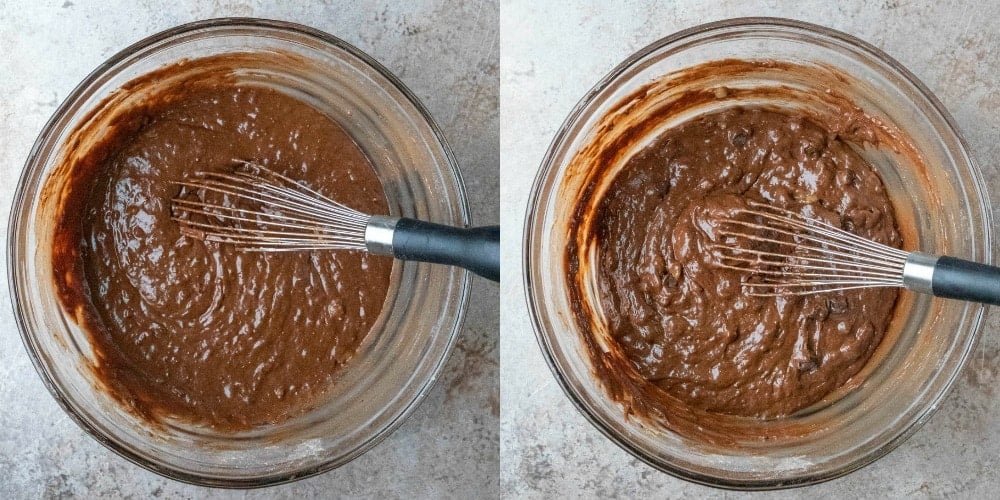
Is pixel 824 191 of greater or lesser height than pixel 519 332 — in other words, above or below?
above

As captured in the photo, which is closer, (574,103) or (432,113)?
(574,103)

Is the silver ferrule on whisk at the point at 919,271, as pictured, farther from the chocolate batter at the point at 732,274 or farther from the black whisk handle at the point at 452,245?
the black whisk handle at the point at 452,245

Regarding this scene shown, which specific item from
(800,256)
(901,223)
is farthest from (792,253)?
(901,223)

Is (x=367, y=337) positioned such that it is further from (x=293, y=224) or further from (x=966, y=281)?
(x=966, y=281)

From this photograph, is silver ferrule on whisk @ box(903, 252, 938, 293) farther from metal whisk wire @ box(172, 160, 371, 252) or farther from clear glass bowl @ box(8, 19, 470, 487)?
metal whisk wire @ box(172, 160, 371, 252)

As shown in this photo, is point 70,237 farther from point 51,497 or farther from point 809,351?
point 809,351

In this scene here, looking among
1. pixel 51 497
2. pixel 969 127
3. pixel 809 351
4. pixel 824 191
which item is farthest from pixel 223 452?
pixel 969 127
